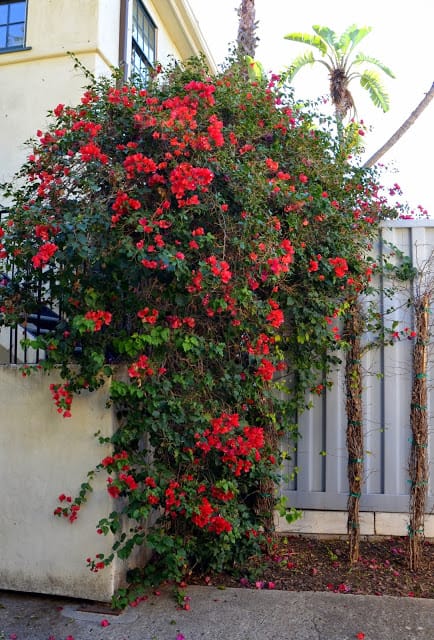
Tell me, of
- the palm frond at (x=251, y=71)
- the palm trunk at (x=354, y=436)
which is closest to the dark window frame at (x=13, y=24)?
the palm frond at (x=251, y=71)

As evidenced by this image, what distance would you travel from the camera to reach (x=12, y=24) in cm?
812

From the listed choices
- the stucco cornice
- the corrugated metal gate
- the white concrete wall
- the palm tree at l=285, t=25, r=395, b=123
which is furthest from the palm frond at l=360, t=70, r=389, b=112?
the white concrete wall

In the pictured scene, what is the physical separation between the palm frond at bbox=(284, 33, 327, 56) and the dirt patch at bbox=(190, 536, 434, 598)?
13747mm

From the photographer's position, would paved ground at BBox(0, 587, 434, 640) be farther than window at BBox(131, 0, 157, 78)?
No

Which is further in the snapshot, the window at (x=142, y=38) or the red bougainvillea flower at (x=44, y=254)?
the window at (x=142, y=38)

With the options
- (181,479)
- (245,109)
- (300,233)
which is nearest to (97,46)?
(245,109)

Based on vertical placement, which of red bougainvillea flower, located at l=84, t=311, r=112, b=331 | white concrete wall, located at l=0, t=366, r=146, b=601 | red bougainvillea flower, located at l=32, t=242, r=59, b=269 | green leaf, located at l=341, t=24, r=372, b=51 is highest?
green leaf, located at l=341, t=24, r=372, b=51

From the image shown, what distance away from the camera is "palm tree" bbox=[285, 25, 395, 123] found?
49.5ft

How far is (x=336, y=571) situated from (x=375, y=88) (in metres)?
14.0

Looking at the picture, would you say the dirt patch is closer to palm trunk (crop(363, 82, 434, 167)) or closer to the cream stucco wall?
the cream stucco wall

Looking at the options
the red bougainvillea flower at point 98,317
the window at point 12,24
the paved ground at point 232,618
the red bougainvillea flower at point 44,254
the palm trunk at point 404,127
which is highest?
the palm trunk at point 404,127

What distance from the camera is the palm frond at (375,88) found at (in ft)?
50.4

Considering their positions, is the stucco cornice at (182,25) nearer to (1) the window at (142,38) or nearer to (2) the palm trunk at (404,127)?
(1) the window at (142,38)

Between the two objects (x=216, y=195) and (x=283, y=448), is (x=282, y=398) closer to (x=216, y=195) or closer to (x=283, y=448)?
(x=283, y=448)
